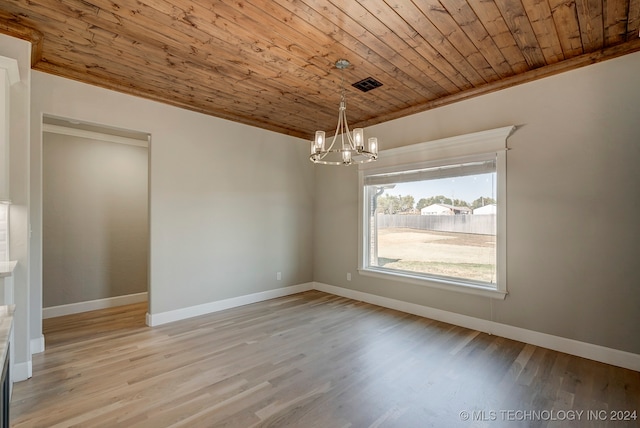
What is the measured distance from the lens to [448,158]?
12.6 ft

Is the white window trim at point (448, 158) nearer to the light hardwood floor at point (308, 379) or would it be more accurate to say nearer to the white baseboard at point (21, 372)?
the light hardwood floor at point (308, 379)

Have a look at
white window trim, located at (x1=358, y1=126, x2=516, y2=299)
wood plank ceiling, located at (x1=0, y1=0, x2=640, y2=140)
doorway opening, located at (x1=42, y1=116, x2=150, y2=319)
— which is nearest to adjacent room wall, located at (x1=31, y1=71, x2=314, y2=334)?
wood plank ceiling, located at (x1=0, y1=0, x2=640, y2=140)

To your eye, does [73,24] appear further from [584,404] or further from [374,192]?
[584,404]

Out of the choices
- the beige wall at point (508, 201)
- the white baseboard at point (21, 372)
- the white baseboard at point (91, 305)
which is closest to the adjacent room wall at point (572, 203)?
the beige wall at point (508, 201)

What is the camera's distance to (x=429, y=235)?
164 inches

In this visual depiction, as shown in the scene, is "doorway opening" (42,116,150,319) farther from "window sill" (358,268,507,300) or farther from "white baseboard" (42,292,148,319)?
"window sill" (358,268,507,300)

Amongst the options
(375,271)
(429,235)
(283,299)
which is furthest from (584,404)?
(283,299)

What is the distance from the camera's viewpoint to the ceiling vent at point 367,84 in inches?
131

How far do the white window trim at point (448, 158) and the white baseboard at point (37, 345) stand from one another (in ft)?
12.7

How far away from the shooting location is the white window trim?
3.39m

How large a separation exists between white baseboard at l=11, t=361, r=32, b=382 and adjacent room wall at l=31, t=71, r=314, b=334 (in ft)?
2.22

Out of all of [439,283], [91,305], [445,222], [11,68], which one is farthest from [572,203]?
[91,305]

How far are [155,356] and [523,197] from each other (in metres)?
4.10

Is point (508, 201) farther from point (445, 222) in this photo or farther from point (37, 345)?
point (37, 345)
